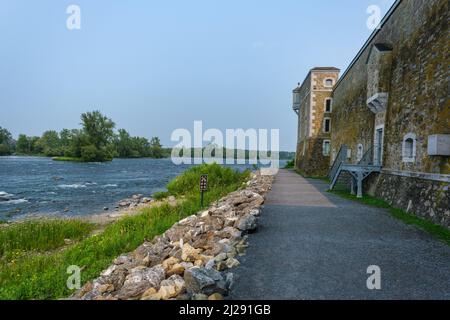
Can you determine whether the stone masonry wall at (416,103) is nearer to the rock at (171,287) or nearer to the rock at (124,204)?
the rock at (171,287)

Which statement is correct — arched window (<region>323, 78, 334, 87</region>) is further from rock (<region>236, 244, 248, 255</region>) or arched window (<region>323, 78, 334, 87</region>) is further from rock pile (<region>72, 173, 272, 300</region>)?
rock (<region>236, 244, 248, 255</region>)

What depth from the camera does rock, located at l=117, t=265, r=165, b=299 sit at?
3.43 metres

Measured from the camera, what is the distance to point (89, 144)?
71.1 meters

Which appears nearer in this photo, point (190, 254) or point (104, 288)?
point (104, 288)

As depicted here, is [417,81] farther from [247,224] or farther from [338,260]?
[247,224]

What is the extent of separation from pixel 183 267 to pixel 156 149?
398ft

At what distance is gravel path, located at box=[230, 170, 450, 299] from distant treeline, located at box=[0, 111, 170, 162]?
239 feet

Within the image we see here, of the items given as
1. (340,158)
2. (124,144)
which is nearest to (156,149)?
(124,144)

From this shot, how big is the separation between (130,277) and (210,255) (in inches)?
55.4

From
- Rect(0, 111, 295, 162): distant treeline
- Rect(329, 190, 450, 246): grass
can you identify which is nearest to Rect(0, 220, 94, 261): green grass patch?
Rect(329, 190, 450, 246): grass

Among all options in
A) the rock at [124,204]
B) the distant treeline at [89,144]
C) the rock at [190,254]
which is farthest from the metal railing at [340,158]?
the distant treeline at [89,144]
